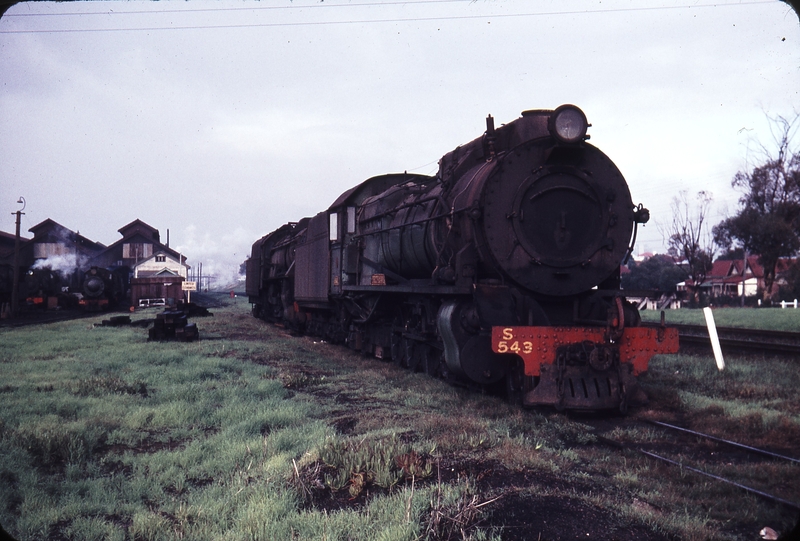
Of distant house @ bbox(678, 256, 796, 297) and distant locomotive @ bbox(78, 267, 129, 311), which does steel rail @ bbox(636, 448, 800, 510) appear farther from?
distant house @ bbox(678, 256, 796, 297)

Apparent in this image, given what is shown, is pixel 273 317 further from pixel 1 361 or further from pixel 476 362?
pixel 476 362

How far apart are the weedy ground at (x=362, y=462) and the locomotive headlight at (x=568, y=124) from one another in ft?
10.8

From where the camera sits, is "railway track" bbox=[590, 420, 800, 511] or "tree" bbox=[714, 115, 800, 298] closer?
"railway track" bbox=[590, 420, 800, 511]

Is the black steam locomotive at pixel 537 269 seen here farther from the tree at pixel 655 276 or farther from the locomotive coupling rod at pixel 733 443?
the tree at pixel 655 276

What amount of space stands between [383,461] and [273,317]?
70.1 feet

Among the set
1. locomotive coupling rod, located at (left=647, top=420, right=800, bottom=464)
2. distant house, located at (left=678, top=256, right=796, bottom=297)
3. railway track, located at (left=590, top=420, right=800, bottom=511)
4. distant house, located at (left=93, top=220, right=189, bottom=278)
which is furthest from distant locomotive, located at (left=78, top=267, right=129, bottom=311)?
distant house, located at (left=678, top=256, right=796, bottom=297)

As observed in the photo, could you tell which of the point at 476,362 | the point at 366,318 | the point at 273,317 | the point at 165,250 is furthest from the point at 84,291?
the point at 476,362

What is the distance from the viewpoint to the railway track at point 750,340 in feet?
35.6

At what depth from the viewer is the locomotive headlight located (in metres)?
6.95

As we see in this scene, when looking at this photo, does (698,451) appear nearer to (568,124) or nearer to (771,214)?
(568,124)

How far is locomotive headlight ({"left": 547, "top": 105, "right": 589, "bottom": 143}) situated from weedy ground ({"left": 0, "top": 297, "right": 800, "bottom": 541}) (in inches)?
130

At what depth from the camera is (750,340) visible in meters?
13.4

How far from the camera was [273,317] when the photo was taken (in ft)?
82.7

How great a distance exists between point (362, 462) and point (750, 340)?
12.2m
